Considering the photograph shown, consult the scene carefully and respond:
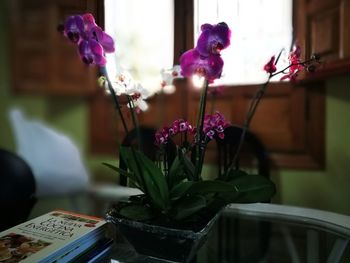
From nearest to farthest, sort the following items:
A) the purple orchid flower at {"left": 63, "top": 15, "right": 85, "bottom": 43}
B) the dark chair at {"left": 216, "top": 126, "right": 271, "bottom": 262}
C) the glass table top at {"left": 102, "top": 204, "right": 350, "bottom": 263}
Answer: the purple orchid flower at {"left": 63, "top": 15, "right": 85, "bottom": 43}, the glass table top at {"left": 102, "top": 204, "right": 350, "bottom": 263}, the dark chair at {"left": 216, "top": 126, "right": 271, "bottom": 262}

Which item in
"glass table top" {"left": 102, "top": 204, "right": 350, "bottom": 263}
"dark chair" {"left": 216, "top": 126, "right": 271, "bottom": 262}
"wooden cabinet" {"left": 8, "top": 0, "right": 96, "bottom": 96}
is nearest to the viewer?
"glass table top" {"left": 102, "top": 204, "right": 350, "bottom": 263}

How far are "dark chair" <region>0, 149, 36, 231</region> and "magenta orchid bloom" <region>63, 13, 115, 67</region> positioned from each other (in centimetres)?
44

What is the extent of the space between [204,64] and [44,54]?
0.44 meters

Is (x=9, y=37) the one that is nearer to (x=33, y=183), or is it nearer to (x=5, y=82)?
(x=5, y=82)

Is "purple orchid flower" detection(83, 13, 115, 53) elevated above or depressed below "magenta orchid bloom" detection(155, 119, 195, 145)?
above

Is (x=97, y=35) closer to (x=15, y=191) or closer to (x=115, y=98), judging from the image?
(x=115, y=98)

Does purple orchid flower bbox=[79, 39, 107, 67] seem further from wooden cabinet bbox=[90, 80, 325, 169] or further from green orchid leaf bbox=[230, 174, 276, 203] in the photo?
green orchid leaf bbox=[230, 174, 276, 203]

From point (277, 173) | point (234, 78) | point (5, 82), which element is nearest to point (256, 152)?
point (277, 173)

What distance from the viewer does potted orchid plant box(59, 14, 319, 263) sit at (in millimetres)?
405

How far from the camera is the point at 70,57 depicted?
2.10 feet

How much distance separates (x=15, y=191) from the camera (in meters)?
0.68

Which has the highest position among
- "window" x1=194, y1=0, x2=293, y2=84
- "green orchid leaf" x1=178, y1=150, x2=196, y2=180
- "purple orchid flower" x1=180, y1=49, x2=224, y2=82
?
"window" x1=194, y1=0, x2=293, y2=84

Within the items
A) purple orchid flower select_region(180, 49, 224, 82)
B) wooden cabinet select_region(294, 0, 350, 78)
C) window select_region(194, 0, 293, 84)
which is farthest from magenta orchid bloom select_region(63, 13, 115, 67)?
wooden cabinet select_region(294, 0, 350, 78)

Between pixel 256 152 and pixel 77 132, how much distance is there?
50cm
